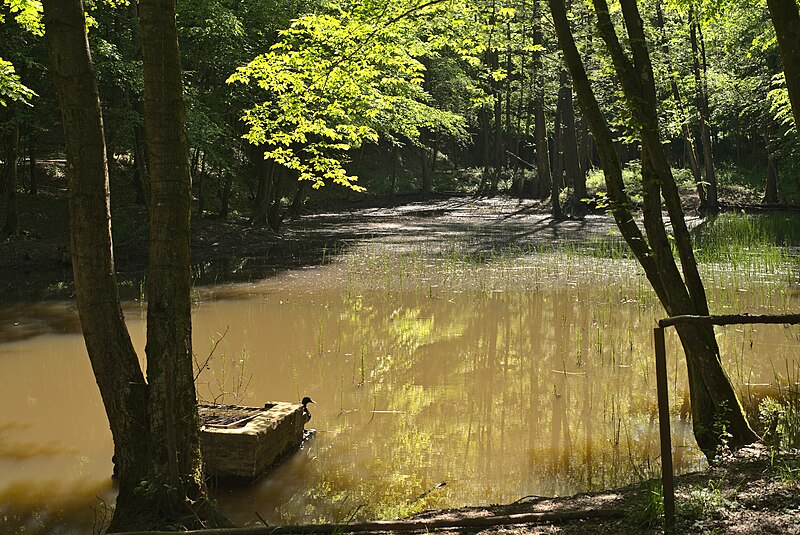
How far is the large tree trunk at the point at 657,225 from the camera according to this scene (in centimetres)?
577

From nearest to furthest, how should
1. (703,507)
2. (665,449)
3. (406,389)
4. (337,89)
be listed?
(665,449) → (703,507) → (406,389) → (337,89)

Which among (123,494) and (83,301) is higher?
(83,301)

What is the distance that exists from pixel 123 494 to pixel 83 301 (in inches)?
46.6

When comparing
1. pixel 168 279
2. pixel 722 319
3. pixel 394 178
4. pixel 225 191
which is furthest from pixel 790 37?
pixel 394 178

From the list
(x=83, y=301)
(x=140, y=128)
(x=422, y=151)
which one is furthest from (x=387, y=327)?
(x=422, y=151)

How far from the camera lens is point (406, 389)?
8.25 metres

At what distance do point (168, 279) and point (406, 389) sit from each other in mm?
4247

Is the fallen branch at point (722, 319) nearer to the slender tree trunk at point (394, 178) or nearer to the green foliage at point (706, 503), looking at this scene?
the green foliage at point (706, 503)

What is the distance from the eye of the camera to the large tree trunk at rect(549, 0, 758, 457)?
5.77 meters

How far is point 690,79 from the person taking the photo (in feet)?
90.3

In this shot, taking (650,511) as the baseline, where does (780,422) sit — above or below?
below

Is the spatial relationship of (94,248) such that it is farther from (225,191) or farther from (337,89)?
(225,191)

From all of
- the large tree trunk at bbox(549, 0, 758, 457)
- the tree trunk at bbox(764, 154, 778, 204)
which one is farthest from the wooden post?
the tree trunk at bbox(764, 154, 778, 204)

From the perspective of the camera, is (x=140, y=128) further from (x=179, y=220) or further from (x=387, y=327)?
(x=179, y=220)
